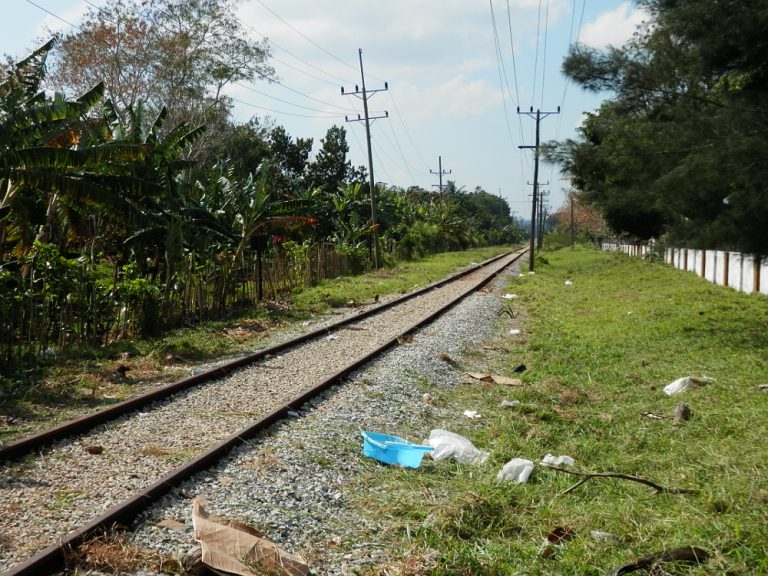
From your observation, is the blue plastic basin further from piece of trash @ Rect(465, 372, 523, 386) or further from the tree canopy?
the tree canopy

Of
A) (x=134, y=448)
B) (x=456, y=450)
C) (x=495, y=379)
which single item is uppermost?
(x=134, y=448)

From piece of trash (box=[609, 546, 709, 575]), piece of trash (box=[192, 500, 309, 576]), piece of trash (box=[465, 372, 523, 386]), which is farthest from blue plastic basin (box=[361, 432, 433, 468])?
piece of trash (box=[465, 372, 523, 386])

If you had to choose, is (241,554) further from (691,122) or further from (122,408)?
(691,122)

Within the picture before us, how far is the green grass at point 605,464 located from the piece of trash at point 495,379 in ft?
0.83

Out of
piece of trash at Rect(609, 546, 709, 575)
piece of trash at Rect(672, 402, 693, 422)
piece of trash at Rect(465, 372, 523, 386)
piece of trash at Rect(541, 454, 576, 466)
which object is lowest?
piece of trash at Rect(465, 372, 523, 386)

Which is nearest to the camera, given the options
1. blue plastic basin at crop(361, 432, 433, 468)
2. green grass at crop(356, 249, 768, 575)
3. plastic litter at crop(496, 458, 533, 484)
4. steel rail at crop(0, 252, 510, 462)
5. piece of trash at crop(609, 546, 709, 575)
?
piece of trash at crop(609, 546, 709, 575)

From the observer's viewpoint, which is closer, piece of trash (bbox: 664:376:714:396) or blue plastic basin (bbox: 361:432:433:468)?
blue plastic basin (bbox: 361:432:433:468)

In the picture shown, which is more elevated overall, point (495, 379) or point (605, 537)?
point (605, 537)

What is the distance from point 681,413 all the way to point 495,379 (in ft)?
9.46

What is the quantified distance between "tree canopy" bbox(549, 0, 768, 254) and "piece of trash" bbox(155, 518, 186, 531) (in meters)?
9.51

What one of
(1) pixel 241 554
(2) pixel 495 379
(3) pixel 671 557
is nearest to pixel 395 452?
(1) pixel 241 554

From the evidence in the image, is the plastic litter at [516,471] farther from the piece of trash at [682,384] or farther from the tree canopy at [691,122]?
the tree canopy at [691,122]

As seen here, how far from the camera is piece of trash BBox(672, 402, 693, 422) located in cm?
765

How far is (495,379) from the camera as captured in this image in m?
10.2
